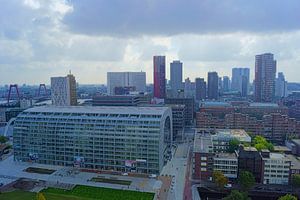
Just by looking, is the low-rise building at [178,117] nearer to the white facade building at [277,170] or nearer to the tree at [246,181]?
the white facade building at [277,170]

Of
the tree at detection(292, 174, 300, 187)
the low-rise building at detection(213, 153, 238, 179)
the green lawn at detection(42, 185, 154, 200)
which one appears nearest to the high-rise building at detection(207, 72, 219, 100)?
the low-rise building at detection(213, 153, 238, 179)

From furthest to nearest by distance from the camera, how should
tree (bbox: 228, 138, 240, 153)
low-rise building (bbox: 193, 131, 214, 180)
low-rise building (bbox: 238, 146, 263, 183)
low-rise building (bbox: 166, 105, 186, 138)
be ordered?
1. low-rise building (bbox: 166, 105, 186, 138)
2. tree (bbox: 228, 138, 240, 153)
3. low-rise building (bbox: 193, 131, 214, 180)
4. low-rise building (bbox: 238, 146, 263, 183)

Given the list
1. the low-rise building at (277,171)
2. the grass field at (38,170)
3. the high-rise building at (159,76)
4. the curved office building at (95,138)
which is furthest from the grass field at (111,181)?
the high-rise building at (159,76)

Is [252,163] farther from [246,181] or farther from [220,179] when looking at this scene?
[220,179]

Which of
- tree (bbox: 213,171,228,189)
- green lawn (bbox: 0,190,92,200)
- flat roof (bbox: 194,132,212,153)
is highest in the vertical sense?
flat roof (bbox: 194,132,212,153)

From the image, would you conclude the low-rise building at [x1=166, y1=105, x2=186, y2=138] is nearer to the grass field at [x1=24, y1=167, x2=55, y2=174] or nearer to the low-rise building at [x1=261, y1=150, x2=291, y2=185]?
the low-rise building at [x1=261, y1=150, x2=291, y2=185]

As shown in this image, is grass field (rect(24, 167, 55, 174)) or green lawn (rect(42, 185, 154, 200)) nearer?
green lawn (rect(42, 185, 154, 200))

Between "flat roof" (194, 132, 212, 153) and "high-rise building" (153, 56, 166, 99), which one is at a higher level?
"high-rise building" (153, 56, 166, 99)
